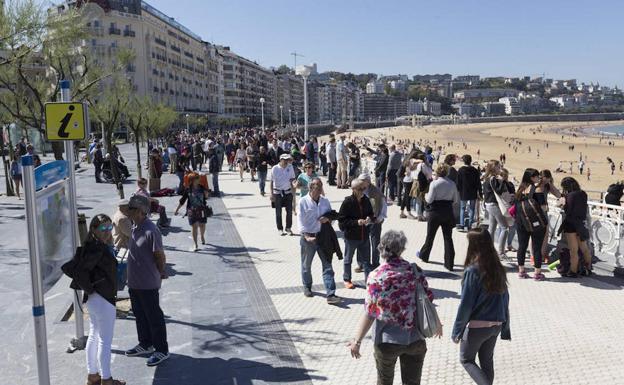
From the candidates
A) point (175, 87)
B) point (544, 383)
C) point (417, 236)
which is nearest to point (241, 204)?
point (417, 236)

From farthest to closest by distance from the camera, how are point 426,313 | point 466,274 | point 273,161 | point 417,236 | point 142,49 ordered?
point 142,49
point 273,161
point 417,236
point 466,274
point 426,313

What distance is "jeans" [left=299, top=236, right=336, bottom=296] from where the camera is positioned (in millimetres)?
6953

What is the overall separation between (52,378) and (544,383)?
423cm

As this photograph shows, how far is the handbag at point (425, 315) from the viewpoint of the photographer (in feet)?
11.9

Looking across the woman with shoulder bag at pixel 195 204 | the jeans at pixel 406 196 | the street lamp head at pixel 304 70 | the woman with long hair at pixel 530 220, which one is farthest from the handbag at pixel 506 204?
the street lamp head at pixel 304 70

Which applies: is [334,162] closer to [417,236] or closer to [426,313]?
[417,236]

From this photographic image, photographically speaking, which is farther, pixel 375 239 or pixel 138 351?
pixel 375 239

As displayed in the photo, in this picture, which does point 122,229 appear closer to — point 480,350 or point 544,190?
point 480,350

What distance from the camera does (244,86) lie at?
5344 inches

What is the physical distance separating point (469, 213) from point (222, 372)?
7.40 m

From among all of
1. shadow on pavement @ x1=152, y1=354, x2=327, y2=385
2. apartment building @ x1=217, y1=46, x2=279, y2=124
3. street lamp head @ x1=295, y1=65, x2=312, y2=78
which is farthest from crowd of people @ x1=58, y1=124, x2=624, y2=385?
apartment building @ x1=217, y1=46, x2=279, y2=124

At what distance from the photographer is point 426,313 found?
12.0 feet

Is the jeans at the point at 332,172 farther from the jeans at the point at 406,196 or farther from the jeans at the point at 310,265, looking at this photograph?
the jeans at the point at 310,265

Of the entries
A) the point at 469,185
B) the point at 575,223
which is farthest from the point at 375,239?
the point at 469,185
